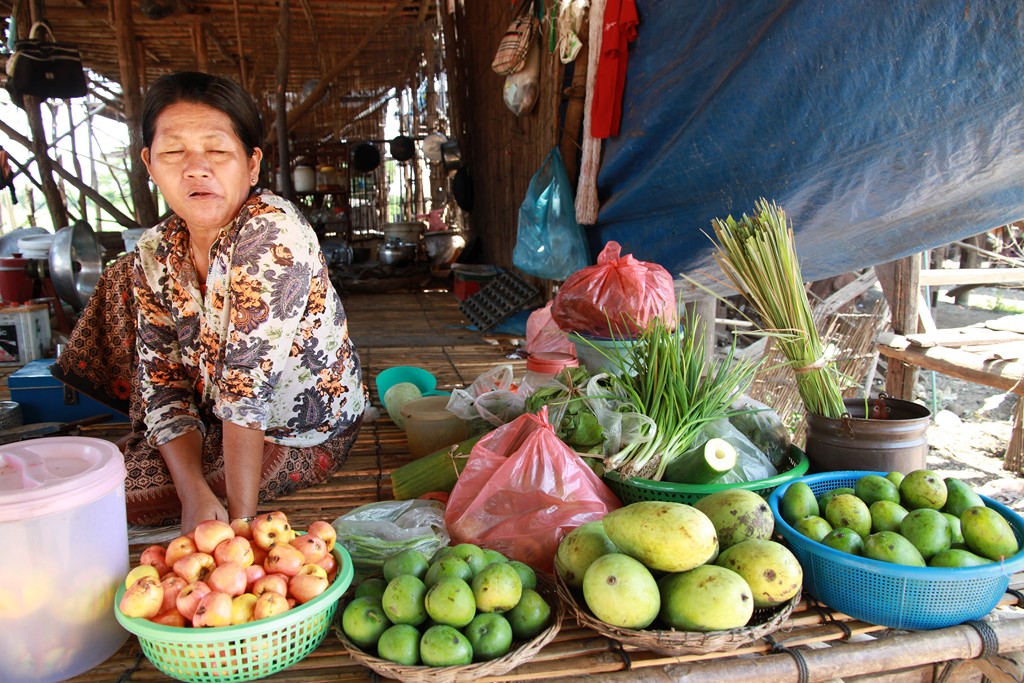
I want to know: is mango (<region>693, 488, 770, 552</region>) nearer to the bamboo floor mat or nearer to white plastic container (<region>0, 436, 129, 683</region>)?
the bamboo floor mat

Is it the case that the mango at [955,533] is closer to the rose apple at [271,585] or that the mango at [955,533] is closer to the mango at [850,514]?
the mango at [850,514]

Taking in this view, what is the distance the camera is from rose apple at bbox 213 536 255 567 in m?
1.13

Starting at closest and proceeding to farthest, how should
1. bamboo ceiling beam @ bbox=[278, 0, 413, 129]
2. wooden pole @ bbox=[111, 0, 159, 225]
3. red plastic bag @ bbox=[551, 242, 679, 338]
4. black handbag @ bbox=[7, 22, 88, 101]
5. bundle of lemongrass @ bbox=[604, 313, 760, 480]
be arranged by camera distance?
bundle of lemongrass @ bbox=[604, 313, 760, 480], red plastic bag @ bbox=[551, 242, 679, 338], black handbag @ bbox=[7, 22, 88, 101], wooden pole @ bbox=[111, 0, 159, 225], bamboo ceiling beam @ bbox=[278, 0, 413, 129]

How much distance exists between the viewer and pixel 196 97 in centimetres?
165

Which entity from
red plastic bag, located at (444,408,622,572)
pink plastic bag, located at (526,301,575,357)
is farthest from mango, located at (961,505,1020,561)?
pink plastic bag, located at (526,301,575,357)

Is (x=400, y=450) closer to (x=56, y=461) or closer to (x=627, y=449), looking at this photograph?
(x=627, y=449)

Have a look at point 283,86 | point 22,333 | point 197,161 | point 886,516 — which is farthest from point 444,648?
point 283,86

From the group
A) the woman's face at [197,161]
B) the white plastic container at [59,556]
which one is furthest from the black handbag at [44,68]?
the white plastic container at [59,556]

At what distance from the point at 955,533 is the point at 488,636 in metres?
0.89

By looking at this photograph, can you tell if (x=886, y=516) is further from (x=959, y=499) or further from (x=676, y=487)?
(x=676, y=487)

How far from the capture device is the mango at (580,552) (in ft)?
4.02

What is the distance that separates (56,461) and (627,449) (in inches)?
44.8

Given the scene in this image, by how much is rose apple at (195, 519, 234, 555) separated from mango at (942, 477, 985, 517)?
1.37 meters

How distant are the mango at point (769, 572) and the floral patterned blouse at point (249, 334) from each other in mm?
1124
